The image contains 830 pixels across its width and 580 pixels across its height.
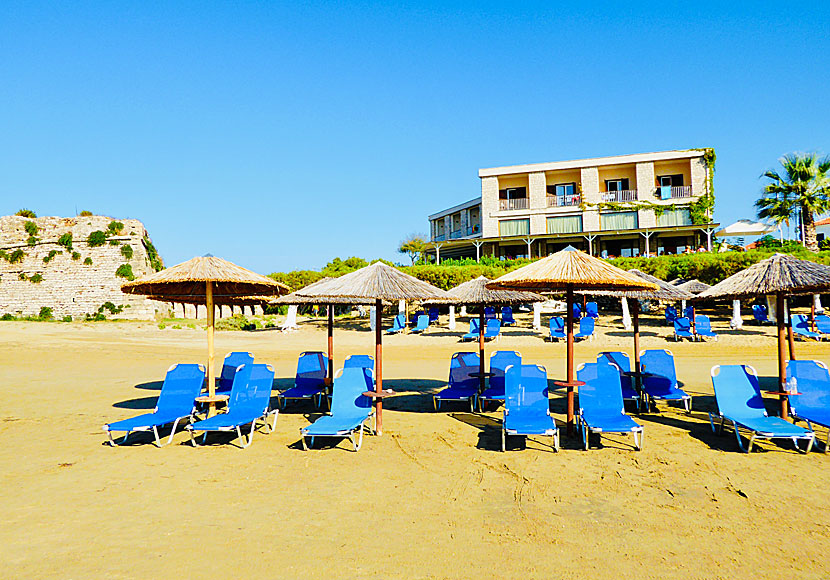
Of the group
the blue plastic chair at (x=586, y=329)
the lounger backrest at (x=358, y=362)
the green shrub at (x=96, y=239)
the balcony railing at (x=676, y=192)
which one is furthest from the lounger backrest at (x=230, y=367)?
the balcony railing at (x=676, y=192)

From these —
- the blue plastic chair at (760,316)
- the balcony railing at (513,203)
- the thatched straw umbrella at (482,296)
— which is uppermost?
the balcony railing at (513,203)

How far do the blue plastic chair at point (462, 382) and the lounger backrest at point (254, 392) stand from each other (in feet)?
9.24

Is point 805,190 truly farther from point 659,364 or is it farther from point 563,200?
point 659,364

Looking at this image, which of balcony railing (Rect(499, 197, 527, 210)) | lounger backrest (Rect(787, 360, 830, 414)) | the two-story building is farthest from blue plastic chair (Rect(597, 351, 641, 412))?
balcony railing (Rect(499, 197, 527, 210))

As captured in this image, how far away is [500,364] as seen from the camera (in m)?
9.54

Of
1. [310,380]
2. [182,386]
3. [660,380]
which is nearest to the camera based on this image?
[182,386]

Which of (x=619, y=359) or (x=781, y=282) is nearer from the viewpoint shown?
(x=781, y=282)

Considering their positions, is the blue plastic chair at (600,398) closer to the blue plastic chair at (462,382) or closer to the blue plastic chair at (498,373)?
the blue plastic chair at (498,373)

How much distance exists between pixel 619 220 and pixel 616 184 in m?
3.13

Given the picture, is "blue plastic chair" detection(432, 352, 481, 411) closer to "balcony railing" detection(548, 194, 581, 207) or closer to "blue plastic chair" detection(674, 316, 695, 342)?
"blue plastic chair" detection(674, 316, 695, 342)

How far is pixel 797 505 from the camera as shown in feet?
15.5

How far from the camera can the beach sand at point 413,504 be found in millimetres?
3754

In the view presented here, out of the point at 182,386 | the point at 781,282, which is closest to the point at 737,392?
the point at 781,282

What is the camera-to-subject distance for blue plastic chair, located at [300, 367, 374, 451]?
691 centimetres
